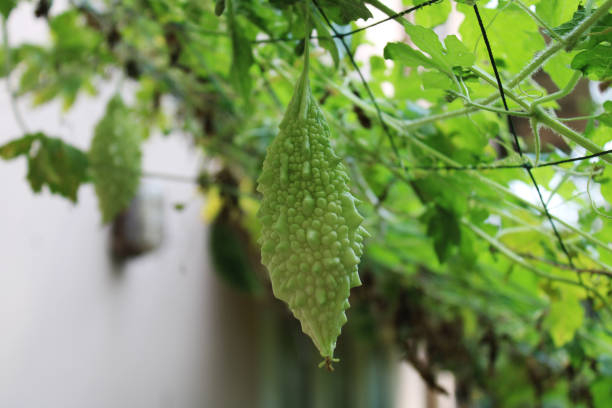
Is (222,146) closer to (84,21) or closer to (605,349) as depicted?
(84,21)

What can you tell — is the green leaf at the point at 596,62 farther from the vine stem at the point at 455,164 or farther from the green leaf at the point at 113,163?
the green leaf at the point at 113,163

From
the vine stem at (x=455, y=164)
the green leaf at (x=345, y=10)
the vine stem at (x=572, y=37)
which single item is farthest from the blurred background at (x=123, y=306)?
the vine stem at (x=572, y=37)

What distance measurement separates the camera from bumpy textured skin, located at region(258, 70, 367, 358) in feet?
1.25

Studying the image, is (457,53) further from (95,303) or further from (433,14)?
(95,303)

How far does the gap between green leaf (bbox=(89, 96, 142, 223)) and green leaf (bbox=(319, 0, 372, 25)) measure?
50 centimetres

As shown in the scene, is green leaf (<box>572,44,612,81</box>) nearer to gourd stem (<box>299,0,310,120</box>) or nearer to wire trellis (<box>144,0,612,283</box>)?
wire trellis (<box>144,0,612,283</box>)

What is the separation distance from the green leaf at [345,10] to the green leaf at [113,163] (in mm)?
500

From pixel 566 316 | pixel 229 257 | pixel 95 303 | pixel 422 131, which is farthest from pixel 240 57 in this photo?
pixel 95 303

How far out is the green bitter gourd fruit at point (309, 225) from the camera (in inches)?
15.1

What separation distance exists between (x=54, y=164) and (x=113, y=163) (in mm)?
92

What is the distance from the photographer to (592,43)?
42 cm

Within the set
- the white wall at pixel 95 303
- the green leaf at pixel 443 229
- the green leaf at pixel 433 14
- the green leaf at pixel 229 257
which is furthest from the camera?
the green leaf at pixel 229 257

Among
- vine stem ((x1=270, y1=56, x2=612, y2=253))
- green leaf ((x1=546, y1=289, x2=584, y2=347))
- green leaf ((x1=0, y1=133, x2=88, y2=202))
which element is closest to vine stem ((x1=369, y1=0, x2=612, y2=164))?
vine stem ((x1=270, y1=56, x2=612, y2=253))

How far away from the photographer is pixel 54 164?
789 mm
